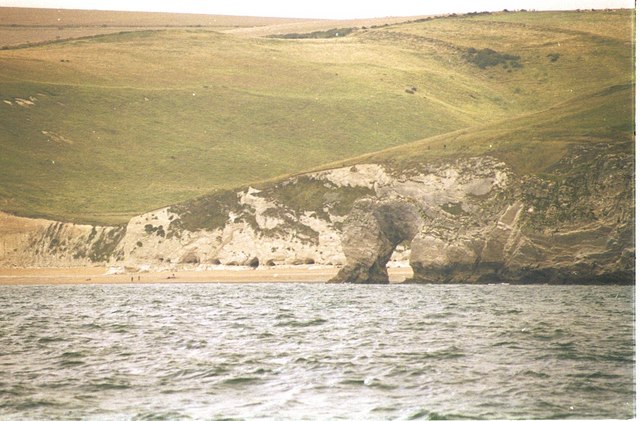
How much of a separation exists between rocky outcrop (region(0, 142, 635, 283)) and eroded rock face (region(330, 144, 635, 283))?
0.07 metres

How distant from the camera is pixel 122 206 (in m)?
105

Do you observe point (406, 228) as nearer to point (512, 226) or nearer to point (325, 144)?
point (512, 226)

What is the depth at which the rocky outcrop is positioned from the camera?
2362 inches

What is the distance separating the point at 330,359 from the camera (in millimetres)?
30219

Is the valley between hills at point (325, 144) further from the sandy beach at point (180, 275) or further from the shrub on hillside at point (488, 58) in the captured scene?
the sandy beach at point (180, 275)

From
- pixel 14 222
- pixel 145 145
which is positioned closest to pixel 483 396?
pixel 14 222

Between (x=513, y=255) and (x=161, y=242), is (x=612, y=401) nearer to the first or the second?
(x=513, y=255)

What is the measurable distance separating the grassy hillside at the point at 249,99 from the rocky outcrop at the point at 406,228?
646 centimetres

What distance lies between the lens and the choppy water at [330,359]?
79.5ft

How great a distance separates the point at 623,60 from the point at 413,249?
42.4 meters

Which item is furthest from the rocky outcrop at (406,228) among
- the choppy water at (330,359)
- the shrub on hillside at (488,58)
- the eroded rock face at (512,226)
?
the shrub on hillside at (488,58)

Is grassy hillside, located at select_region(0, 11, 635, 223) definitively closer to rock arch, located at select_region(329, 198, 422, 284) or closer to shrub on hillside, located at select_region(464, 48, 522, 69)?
shrub on hillside, located at select_region(464, 48, 522, 69)

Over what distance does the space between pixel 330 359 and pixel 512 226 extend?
33.7m

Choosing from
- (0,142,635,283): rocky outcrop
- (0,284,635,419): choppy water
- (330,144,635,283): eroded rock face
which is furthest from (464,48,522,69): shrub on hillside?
(0,284,635,419): choppy water
